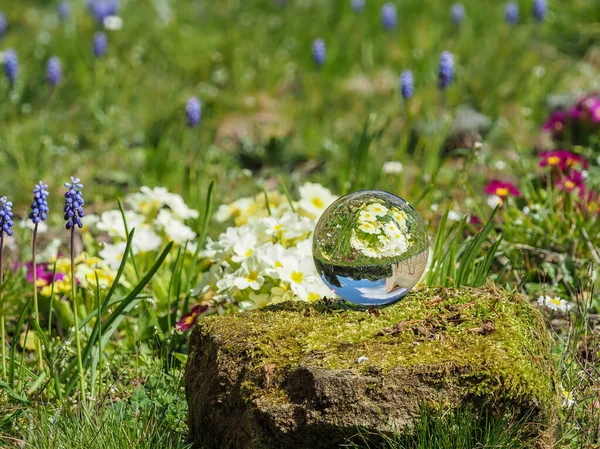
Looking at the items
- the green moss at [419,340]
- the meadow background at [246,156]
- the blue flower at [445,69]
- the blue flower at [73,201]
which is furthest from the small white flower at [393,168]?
the blue flower at [73,201]

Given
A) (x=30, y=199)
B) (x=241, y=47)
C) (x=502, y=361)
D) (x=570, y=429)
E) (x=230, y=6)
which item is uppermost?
(x=230, y=6)

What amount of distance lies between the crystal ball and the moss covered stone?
9cm

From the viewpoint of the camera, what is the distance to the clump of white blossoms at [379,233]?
242 centimetres

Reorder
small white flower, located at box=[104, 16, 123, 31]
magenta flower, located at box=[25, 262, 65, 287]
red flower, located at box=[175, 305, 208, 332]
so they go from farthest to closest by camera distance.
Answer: small white flower, located at box=[104, 16, 123, 31] < magenta flower, located at box=[25, 262, 65, 287] < red flower, located at box=[175, 305, 208, 332]

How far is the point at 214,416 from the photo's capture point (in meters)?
2.35

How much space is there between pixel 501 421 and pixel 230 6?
668 centimetres

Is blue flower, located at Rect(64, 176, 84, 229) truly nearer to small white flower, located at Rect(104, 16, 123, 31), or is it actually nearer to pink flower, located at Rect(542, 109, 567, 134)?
pink flower, located at Rect(542, 109, 567, 134)

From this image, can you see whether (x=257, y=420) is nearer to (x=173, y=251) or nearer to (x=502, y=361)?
(x=502, y=361)

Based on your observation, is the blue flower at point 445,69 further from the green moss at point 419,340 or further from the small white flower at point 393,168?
the green moss at point 419,340

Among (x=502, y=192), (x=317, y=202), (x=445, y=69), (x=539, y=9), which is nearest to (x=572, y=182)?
(x=502, y=192)

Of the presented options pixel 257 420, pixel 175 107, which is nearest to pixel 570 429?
pixel 257 420

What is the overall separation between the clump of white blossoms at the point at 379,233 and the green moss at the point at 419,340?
8.4 inches

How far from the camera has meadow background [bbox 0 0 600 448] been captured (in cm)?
271

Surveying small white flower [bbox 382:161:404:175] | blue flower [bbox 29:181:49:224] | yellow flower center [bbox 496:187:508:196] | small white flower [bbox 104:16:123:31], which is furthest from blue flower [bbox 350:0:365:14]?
blue flower [bbox 29:181:49:224]
